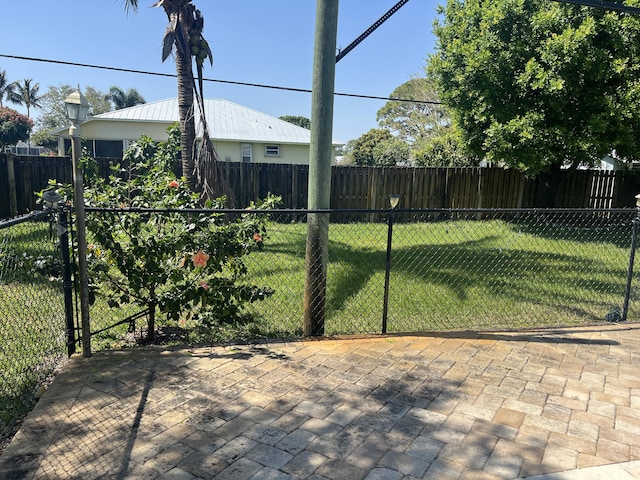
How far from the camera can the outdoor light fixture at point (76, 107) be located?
326cm

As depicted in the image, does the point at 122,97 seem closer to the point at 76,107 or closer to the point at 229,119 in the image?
the point at 229,119

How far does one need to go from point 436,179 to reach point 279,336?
10.2m

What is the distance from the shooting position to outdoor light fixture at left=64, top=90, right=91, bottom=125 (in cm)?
326

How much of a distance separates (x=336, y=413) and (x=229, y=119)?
20.9m

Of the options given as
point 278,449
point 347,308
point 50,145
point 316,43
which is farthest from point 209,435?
point 50,145

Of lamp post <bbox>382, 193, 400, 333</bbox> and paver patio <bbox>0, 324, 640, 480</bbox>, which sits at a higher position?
lamp post <bbox>382, 193, 400, 333</bbox>

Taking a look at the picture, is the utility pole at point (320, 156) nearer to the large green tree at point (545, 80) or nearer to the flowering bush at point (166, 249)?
the flowering bush at point (166, 249)

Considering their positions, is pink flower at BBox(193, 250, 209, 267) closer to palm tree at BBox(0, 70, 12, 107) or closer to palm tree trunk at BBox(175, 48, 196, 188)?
palm tree trunk at BBox(175, 48, 196, 188)

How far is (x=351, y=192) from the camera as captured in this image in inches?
522

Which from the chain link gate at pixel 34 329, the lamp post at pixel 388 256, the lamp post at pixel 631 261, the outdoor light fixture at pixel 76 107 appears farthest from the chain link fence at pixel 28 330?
the lamp post at pixel 631 261

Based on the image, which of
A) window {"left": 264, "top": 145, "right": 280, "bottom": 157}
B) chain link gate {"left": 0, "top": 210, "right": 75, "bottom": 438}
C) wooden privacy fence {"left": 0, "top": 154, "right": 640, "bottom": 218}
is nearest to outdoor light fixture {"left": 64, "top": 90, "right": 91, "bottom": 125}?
chain link gate {"left": 0, "top": 210, "right": 75, "bottom": 438}

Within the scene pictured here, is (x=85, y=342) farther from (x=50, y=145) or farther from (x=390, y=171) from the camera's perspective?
(x=50, y=145)

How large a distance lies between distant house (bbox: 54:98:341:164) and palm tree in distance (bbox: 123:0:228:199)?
30.8 feet

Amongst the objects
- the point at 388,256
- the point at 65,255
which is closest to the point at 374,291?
the point at 388,256
